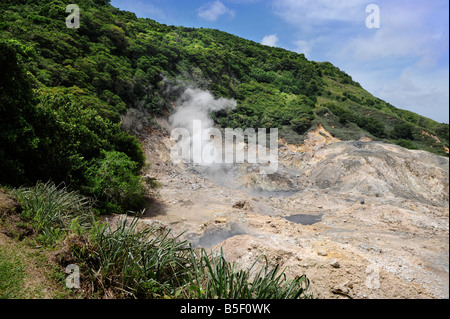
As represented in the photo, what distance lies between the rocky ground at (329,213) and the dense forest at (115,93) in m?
3.10

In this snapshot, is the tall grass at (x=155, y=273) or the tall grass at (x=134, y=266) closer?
the tall grass at (x=155, y=273)

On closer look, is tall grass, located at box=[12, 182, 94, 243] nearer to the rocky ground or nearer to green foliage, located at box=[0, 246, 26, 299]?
green foliage, located at box=[0, 246, 26, 299]

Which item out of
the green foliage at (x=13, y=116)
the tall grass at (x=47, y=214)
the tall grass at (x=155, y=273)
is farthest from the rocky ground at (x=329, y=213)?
the green foliage at (x=13, y=116)

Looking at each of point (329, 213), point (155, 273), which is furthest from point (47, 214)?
point (329, 213)

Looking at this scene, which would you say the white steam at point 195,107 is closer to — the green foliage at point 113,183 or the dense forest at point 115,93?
the dense forest at point 115,93

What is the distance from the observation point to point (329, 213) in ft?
46.1

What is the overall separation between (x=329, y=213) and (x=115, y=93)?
772 inches

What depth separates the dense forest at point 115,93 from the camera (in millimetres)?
7492

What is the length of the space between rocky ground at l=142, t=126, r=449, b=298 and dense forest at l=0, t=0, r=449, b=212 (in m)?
3.10

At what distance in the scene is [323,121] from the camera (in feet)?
105

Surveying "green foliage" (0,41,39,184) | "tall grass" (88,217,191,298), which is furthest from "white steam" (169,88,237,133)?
"tall grass" (88,217,191,298)

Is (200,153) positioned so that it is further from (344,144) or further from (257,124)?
(344,144)

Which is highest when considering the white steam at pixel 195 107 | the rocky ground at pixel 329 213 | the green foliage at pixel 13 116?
the white steam at pixel 195 107
